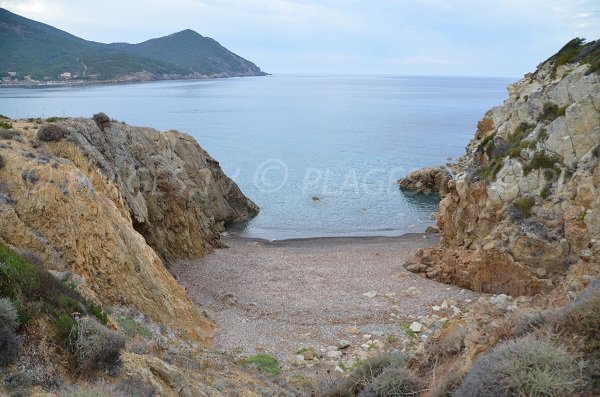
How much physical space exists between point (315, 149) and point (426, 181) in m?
24.9

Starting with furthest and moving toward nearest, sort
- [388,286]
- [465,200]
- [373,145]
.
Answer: [373,145], [465,200], [388,286]

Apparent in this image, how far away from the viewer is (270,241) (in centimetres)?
3938

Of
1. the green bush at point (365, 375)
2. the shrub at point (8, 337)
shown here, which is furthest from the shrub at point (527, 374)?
the shrub at point (8, 337)

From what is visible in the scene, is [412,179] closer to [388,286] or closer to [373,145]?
[373,145]

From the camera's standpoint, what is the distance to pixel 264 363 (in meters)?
16.3

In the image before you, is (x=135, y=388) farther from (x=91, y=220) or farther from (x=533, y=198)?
(x=533, y=198)

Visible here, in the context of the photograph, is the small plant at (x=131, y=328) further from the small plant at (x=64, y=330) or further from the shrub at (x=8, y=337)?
the shrub at (x=8, y=337)

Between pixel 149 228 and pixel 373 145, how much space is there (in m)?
58.6

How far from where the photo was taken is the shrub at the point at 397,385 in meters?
9.29

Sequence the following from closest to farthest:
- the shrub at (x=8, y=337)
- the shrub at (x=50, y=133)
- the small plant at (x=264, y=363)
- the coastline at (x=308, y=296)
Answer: the shrub at (x=8, y=337), the small plant at (x=264, y=363), the coastline at (x=308, y=296), the shrub at (x=50, y=133)

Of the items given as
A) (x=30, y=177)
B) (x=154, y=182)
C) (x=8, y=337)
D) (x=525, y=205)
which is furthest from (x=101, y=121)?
(x=525, y=205)

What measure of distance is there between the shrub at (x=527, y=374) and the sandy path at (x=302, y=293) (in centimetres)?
1141

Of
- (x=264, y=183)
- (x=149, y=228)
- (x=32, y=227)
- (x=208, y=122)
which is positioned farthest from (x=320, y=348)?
(x=208, y=122)

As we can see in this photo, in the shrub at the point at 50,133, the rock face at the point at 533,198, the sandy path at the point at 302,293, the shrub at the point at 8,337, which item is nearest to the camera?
the shrub at the point at 8,337
